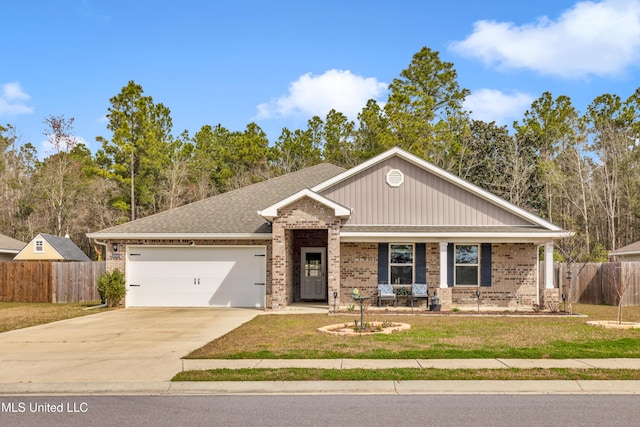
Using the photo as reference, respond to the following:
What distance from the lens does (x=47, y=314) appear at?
769 inches

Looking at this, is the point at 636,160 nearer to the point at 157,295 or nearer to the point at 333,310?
the point at 333,310

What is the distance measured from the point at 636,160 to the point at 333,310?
112 feet

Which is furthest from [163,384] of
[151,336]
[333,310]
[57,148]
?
[57,148]

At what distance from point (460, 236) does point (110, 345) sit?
11897 millimetres

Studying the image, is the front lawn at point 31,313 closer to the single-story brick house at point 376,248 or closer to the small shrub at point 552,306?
the single-story brick house at point 376,248

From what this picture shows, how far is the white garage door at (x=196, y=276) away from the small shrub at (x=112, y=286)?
46 centimetres

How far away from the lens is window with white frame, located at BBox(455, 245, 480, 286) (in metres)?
20.7

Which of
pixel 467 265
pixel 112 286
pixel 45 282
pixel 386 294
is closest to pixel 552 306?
pixel 467 265

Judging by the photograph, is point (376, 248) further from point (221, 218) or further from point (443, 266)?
point (221, 218)

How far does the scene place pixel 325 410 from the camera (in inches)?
290

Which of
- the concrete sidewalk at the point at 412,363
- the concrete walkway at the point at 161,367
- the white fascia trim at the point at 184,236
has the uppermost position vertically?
the white fascia trim at the point at 184,236

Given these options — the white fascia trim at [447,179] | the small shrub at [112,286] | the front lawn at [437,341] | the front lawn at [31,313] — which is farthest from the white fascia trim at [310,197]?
the front lawn at [31,313]

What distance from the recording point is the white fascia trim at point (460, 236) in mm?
19516

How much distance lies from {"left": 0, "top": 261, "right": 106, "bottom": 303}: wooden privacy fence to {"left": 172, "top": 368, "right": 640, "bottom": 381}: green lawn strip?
727 inches
